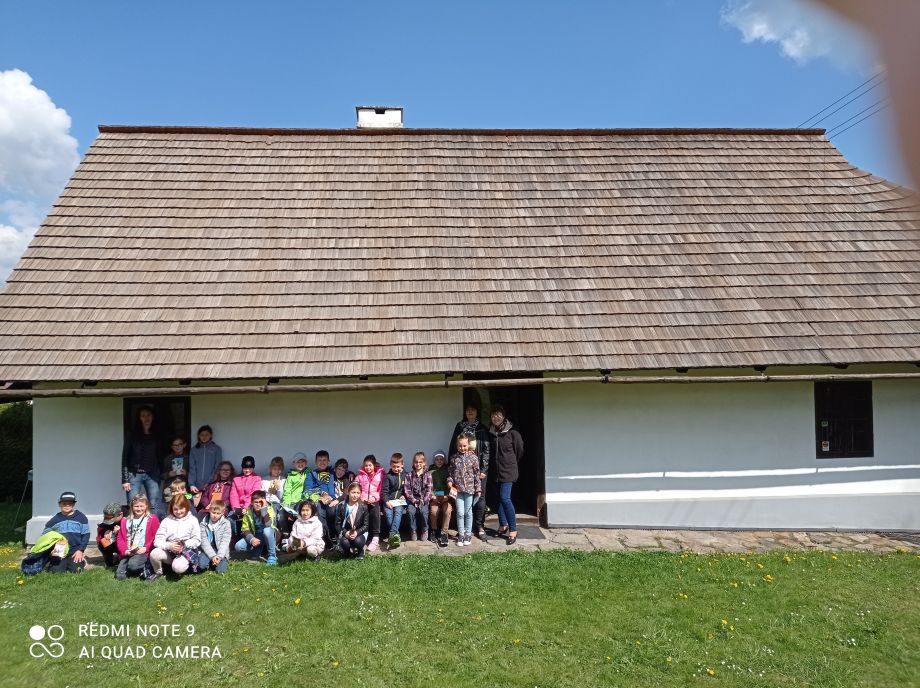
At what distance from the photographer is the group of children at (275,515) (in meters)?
6.15

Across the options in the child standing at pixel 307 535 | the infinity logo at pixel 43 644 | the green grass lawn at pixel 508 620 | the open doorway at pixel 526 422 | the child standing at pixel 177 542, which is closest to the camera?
the green grass lawn at pixel 508 620

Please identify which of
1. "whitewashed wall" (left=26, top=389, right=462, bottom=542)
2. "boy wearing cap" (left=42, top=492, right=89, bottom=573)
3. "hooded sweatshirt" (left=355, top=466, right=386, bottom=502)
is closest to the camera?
"boy wearing cap" (left=42, top=492, right=89, bottom=573)

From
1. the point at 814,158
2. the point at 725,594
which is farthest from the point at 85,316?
the point at 814,158

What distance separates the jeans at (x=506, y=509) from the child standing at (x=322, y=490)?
2234 mm

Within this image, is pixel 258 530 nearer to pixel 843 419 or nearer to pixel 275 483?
pixel 275 483

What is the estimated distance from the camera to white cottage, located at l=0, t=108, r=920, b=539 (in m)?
7.23

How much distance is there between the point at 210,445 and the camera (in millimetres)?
7277

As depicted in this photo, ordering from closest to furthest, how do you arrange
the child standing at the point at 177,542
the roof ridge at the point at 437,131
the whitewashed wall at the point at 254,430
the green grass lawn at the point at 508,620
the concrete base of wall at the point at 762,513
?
the green grass lawn at the point at 508,620 < the child standing at the point at 177,542 < the whitewashed wall at the point at 254,430 < the concrete base of wall at the point at 762,513 < the roof ridge at the point at 437,131

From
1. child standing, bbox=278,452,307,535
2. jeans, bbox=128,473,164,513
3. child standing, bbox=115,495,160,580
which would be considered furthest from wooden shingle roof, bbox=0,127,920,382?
child standing, bbox=115,495,160,580

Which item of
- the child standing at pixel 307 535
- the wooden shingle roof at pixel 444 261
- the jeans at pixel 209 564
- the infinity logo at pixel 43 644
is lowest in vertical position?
the infinity logo at pixel 43 644

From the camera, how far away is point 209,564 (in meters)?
6.20

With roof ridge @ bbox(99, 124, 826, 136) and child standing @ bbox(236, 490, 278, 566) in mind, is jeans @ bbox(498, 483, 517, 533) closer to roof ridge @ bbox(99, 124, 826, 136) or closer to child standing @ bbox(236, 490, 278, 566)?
child standing @ bbox(236, 490, 278, 566)

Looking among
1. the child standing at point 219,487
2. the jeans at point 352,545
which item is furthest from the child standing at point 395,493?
the child standing at point 219,487

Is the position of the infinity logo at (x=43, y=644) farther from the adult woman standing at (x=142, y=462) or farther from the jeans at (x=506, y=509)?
the jeans at (x=506, y=509)
